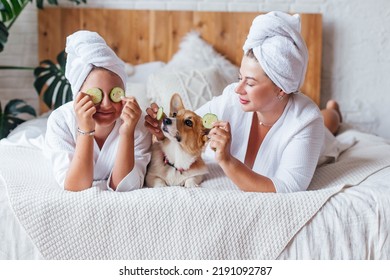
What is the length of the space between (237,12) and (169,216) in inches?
82.1

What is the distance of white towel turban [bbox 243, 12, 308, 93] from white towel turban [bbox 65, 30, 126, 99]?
1.37 ft

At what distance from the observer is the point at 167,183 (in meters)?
1.60

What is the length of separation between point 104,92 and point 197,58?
1611mm

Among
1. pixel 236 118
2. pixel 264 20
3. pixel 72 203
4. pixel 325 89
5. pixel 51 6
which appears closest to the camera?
pixel 72 203

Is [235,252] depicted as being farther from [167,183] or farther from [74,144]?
[74,144]

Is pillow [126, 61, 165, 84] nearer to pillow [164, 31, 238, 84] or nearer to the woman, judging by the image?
pillow [164, 31, 238, 84]

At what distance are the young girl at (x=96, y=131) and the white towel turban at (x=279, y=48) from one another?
40cm

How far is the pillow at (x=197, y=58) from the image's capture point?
2.99 metres

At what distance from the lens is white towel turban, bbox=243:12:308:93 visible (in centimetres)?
150

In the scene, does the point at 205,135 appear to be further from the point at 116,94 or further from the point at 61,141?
the point at 61,141

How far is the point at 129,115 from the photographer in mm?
1454

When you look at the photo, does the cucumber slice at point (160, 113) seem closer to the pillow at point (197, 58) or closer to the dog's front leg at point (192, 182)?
the dog's front leg at point (192, 182)

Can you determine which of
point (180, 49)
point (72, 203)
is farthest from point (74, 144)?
point (180, 49)

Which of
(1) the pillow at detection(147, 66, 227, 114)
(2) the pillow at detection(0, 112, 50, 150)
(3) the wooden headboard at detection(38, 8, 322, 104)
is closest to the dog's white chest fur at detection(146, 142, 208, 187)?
Result: (2) the pillow at detection(0, 112, 50, 150)
